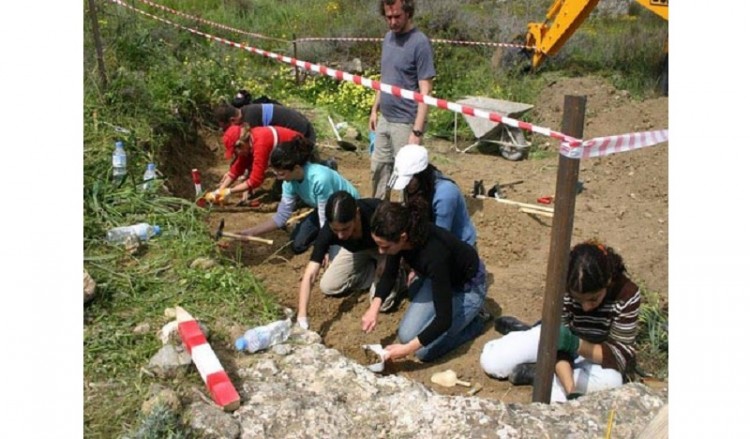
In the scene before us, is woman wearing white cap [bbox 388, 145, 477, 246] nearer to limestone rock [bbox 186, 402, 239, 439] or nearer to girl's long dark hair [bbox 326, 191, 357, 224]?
girl's long dark hair [bbox 326, 191, 357, 224]

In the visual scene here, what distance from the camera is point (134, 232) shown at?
423 centimetres

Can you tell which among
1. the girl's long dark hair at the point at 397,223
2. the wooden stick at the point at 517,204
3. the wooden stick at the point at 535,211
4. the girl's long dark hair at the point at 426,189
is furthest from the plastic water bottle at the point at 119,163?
the wooden stick at the point at 535,211

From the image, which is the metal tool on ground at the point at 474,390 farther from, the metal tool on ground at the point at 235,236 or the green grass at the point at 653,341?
the metal tool on ground at the point at 235,236

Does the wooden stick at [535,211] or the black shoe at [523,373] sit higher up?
the wooden stick at [535,211]

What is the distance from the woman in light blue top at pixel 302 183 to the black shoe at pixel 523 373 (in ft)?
5.33

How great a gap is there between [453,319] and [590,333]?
2.78 ft

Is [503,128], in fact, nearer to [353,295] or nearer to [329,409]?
[353,295]

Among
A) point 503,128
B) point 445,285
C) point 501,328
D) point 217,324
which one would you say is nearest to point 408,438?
point 445,285

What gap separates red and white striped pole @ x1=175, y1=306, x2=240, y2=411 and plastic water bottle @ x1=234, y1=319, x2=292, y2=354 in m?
0.24

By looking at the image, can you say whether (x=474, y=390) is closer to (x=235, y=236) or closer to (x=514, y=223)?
(x=235, y=236)

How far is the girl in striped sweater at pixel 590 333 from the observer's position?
303 cm

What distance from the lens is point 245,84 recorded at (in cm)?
870

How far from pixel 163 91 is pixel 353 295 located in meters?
3.72

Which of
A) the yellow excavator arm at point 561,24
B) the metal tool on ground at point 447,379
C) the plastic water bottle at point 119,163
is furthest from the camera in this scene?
the yellow excavator arm at point 561,24
